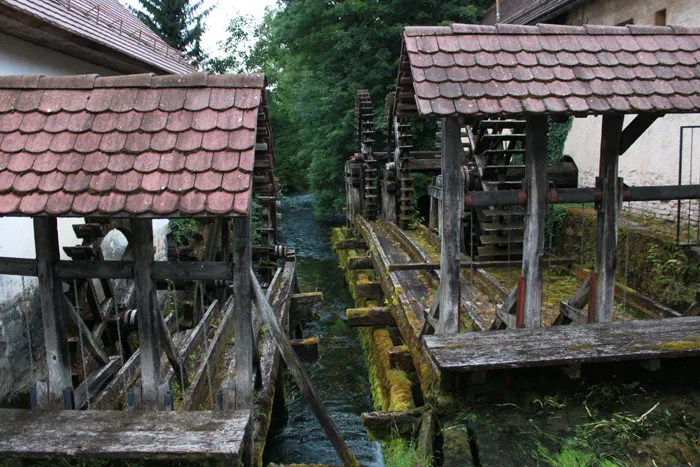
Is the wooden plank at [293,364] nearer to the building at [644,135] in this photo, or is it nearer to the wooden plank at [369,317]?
the wooden plank at [369,317]

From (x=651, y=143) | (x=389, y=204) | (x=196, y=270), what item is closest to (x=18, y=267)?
(x=196, y=270)

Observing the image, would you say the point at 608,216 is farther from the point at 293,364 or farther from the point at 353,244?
the point at 353,244

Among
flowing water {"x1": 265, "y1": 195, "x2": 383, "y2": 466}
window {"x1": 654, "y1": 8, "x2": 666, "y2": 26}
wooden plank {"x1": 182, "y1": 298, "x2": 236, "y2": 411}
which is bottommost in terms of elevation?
flowing water {"x1": 265, "y1": 195, "x2": 383, "y2": 466}

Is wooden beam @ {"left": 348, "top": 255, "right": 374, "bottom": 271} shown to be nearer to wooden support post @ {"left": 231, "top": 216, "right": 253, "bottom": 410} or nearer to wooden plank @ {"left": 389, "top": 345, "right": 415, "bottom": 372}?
wooden plank @ {"left": 389, "top": 345, "right": 415, "bottom": 372}

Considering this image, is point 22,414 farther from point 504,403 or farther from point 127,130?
point 504,403

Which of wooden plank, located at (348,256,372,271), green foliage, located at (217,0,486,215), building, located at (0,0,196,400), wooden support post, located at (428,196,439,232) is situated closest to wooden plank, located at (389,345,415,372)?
building, located at (0,0,196,400)

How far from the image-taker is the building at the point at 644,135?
8789mm

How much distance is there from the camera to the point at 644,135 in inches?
385

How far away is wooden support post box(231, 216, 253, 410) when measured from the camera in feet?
12.3

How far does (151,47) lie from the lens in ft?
32.1

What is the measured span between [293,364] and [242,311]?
54 centimetres

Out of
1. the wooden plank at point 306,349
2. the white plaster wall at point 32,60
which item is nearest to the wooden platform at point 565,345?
the wooden plank at point 306,349

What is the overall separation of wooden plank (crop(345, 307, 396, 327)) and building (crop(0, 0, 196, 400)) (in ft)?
12.1

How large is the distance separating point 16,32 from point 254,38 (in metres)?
31.9
